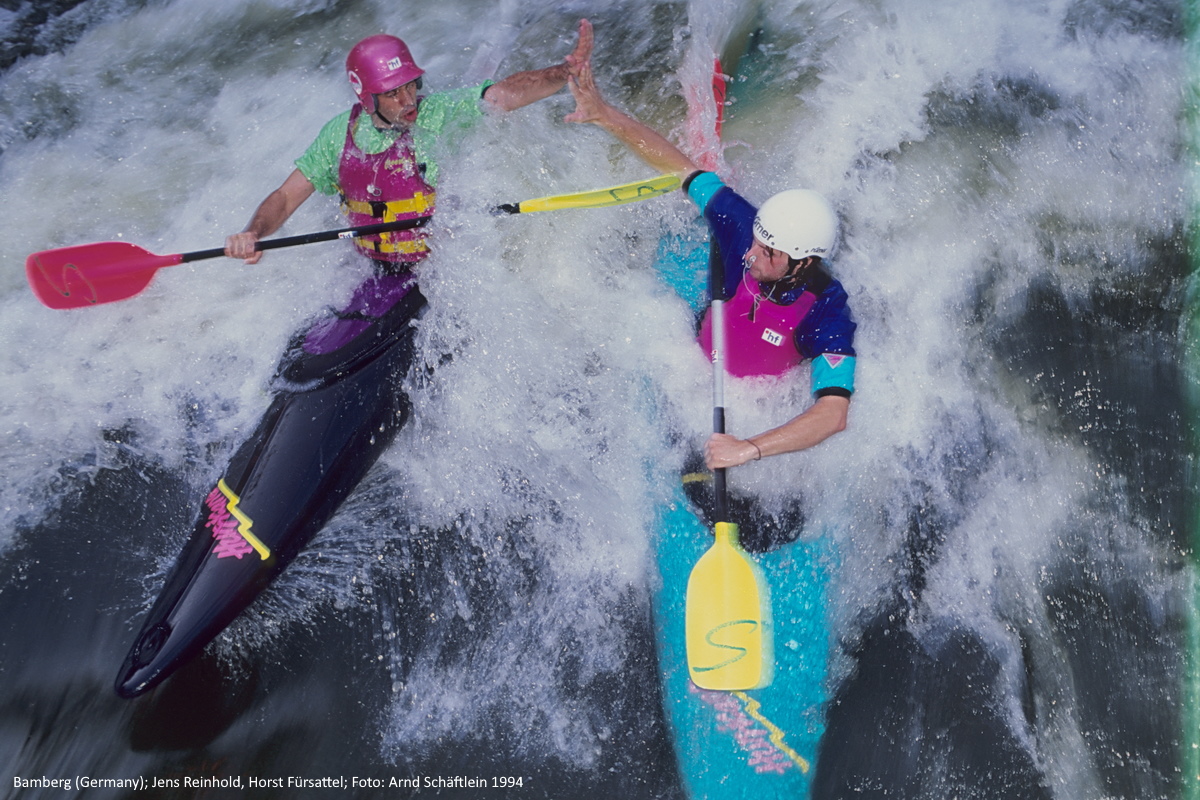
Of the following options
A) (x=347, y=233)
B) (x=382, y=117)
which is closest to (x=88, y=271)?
(x=347, y=233)

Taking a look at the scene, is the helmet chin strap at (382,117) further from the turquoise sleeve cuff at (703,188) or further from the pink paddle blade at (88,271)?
the turquoise sleeve cuff at (703,188)

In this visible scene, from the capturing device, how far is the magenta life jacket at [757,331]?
2.87 meters

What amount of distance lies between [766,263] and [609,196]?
830 millimetres

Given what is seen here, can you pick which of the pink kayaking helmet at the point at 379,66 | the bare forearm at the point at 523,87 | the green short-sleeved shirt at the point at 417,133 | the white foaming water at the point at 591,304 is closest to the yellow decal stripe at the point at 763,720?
the white foaming water at the point at 591,304

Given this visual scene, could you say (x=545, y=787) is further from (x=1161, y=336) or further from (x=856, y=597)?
(x=1161, y=336)

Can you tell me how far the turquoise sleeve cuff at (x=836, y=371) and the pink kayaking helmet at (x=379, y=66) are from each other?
174 centimetres

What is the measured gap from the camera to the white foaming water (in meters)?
3.23

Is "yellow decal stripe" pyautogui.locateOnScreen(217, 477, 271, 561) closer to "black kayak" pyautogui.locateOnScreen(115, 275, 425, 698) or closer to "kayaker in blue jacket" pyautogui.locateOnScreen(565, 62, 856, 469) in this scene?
"black kayak" pyautogui.locateOnScreen(115, 275, 425, 698)

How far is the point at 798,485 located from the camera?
3.15 meters

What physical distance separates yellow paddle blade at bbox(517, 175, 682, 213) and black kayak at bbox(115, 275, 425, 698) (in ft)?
1.89

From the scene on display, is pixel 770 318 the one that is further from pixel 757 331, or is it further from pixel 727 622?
pixel 727 622

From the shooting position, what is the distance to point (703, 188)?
10.5 feet

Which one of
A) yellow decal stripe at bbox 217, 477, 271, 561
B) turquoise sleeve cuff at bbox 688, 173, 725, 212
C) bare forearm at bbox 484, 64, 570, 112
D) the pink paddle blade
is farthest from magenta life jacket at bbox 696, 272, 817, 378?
the pink paddle blade

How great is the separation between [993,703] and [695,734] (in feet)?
3.87
